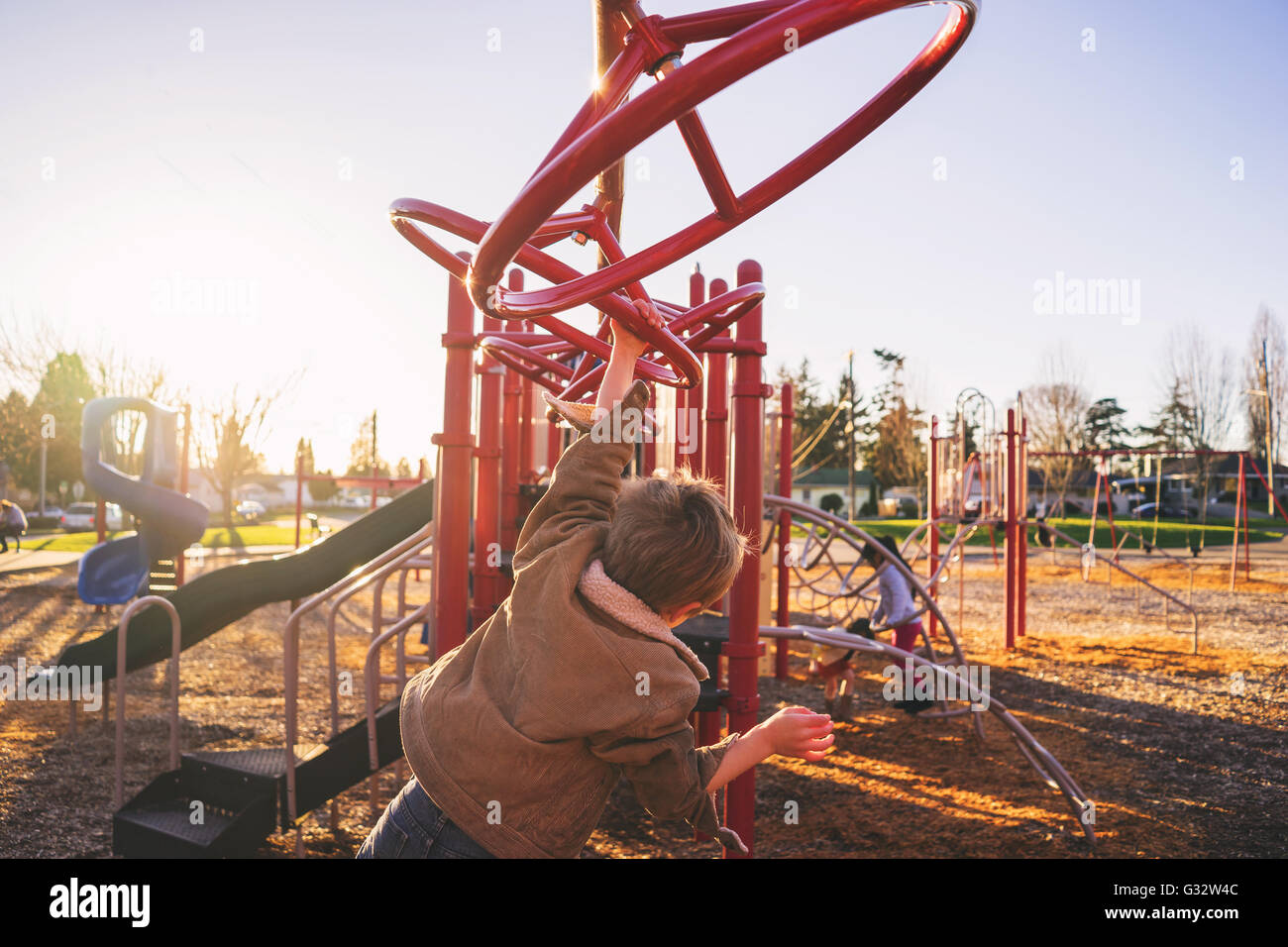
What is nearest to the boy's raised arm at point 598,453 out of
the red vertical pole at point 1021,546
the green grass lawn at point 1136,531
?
the red vertical pole at point 1021,546

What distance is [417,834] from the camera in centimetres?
161

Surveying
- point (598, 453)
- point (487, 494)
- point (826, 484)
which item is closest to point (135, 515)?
point (487, 494)

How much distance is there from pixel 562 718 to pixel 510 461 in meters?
3.39

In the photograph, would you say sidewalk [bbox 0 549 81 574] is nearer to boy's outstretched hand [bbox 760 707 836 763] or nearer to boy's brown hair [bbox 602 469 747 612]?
boy's brown hair [bbox 602 469 747 612]

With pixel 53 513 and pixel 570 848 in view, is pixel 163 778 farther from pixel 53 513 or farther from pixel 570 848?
pixel 53 513

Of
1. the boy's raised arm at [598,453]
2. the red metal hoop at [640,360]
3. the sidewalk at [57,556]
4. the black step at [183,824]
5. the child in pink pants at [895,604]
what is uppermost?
the red metal hoop at [640,360]

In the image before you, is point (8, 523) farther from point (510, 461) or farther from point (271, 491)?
point (271, 491)

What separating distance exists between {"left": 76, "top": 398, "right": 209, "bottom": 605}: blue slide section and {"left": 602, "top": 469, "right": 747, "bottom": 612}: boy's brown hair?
9.26m

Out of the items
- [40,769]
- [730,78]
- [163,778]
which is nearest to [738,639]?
[730,78]

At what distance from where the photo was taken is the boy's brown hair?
1491 millimetres

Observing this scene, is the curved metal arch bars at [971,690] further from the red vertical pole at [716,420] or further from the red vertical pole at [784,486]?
the red vertical pole at [784,486]

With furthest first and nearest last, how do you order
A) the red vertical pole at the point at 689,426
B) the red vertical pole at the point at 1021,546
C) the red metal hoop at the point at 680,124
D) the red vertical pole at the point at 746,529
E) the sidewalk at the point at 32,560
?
the sidewalk at the point at 32,560 → the red vertical pole at the point at 1021,546 → the red vertical pole at the point at 689,426 → the red vertical pole at the point at 746,529 → the red metal hoop at the point at 680,124

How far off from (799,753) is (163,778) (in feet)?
11.8

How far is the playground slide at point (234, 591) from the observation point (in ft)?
18.5
